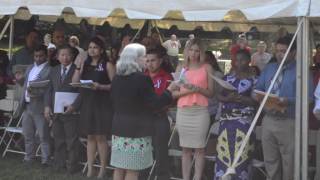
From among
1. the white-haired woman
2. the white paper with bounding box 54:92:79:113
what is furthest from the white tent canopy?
the white paper with bounding box 54:92:79:113

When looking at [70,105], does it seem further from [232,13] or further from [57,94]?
[232,13]

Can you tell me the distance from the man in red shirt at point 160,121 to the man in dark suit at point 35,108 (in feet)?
5.80

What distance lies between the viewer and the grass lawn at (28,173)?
6.89 meters

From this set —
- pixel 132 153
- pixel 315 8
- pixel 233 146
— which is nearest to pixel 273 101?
pixel 233 146

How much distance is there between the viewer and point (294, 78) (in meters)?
5.68

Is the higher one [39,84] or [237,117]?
[39,84]

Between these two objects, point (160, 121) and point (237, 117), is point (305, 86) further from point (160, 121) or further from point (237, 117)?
point (160, 121)

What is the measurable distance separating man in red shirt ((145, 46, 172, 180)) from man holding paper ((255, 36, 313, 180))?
1.10 metres

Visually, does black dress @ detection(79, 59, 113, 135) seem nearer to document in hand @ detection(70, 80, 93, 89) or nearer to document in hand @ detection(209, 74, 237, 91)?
document in hand @ detection(70, 80, 93, 89)

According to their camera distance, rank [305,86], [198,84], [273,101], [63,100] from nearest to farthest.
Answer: [305,86] < [273,101] < [198,84] < [63,100]

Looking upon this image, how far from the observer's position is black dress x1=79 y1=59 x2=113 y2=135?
6734 mm

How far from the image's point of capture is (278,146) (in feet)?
19.3

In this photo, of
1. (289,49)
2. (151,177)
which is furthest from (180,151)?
(289,49)

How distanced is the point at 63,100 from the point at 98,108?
59 centimetres
